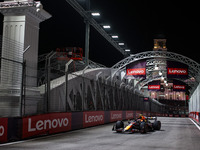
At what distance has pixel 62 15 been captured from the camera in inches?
1330

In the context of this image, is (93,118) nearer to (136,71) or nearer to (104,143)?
(104,143)

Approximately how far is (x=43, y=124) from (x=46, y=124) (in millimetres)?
242

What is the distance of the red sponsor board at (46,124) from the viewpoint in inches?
397

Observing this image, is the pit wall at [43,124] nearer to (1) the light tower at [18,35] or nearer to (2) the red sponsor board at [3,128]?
(2) the red sponsor board at [3,128]

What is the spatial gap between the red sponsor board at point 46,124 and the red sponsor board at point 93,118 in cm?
244

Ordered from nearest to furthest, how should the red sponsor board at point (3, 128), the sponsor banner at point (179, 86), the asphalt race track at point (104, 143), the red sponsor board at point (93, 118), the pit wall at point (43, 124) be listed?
the asphalt race track at point (104, 143), the red sponsor board at point (3, 128), the pit wall at point (43, 124), the red sponsor board at point (93, 118), the sponsor banner at point (179, 86)

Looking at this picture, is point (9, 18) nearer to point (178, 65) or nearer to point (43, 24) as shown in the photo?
point (178, 65)

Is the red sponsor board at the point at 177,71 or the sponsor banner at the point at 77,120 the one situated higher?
the red sponsor board at the point at 177,71

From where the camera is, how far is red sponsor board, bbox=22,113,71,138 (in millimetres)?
10094

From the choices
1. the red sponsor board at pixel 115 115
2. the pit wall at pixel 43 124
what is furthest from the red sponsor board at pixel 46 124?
the red sponsor board at pixel 115 115

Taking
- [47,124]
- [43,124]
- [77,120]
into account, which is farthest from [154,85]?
[43,124]

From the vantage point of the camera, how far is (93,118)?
17.4 metres

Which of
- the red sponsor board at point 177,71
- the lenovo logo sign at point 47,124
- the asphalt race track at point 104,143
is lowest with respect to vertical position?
the asphalt race track at point 104,143

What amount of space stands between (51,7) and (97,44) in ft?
51.8
